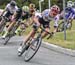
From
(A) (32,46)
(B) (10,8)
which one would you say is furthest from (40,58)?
(B) (10,8)

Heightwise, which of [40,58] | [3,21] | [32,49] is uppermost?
[32,49]

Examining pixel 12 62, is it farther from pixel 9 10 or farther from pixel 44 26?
pixel 9 10

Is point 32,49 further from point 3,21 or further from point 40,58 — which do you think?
point 3,21

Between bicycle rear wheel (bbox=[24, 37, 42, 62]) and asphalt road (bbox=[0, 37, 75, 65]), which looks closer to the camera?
asphalt road (bbox=[0, 37, 75, 65])

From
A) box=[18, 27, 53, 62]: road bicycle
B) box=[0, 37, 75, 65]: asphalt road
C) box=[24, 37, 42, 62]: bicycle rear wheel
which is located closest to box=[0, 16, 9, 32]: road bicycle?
box=[0, 37, 75, 65]: asphalt road

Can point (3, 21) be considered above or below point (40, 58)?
below

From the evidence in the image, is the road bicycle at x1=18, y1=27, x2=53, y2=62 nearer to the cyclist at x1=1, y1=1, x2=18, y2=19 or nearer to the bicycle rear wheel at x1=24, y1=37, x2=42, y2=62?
the bicycle rear wheel at x1=24, y1=37, x2=42, y2=62

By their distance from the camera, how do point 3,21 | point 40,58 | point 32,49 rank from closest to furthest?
point 32,49, point 40,58, point 3,21

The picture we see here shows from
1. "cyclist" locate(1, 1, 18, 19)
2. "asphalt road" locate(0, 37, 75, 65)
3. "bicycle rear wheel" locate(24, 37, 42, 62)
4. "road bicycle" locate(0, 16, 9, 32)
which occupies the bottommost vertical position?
"road bicycle" locate(0, 16, 9, 32)

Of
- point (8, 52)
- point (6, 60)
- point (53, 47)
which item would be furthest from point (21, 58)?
point (53, 47)

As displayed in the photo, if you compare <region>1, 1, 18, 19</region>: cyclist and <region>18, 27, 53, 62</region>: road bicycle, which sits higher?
<region>18, 27, 53, 62</region>: road bicycle

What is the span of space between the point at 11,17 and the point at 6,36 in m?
1.62

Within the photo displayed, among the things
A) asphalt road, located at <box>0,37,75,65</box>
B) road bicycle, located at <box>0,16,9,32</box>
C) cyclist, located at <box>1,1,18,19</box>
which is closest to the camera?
asphalt road, located at <box>0,37,75,65</box>

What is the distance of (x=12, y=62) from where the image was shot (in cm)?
1127
